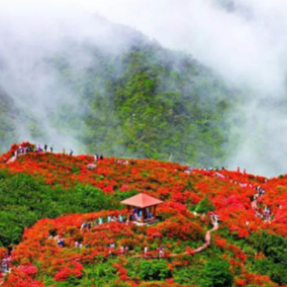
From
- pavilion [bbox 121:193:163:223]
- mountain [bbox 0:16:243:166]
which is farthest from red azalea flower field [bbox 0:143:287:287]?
mountain [bbox 0:16:243:166]

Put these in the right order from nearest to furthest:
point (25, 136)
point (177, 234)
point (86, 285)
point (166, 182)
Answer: point (86, 285) < point (177, 234) < point (166, 182) < point (25, 136)

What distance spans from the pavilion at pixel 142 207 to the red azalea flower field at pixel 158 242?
602 millimetres

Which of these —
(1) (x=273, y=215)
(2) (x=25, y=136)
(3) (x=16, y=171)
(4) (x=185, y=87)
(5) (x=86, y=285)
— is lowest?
(5) (x=86, y=285)

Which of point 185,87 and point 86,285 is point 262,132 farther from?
point 86,285

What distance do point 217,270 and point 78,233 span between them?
7378mm

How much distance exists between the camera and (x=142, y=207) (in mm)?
24219

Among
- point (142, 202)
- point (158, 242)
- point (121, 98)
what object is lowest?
point (158, 242)

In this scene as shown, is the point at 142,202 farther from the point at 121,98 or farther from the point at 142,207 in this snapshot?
the point at 121,98

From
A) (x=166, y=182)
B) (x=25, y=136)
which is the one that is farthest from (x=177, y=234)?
(x=25, y=136)

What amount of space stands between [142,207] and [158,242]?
2327 mm

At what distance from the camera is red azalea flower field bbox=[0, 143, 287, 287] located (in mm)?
20062

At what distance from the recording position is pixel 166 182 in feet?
118

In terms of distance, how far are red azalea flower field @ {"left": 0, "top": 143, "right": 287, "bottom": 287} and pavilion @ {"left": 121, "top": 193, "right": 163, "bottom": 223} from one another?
602 millimetres

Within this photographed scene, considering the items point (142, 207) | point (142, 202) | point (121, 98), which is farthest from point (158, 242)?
point (121, 98)
